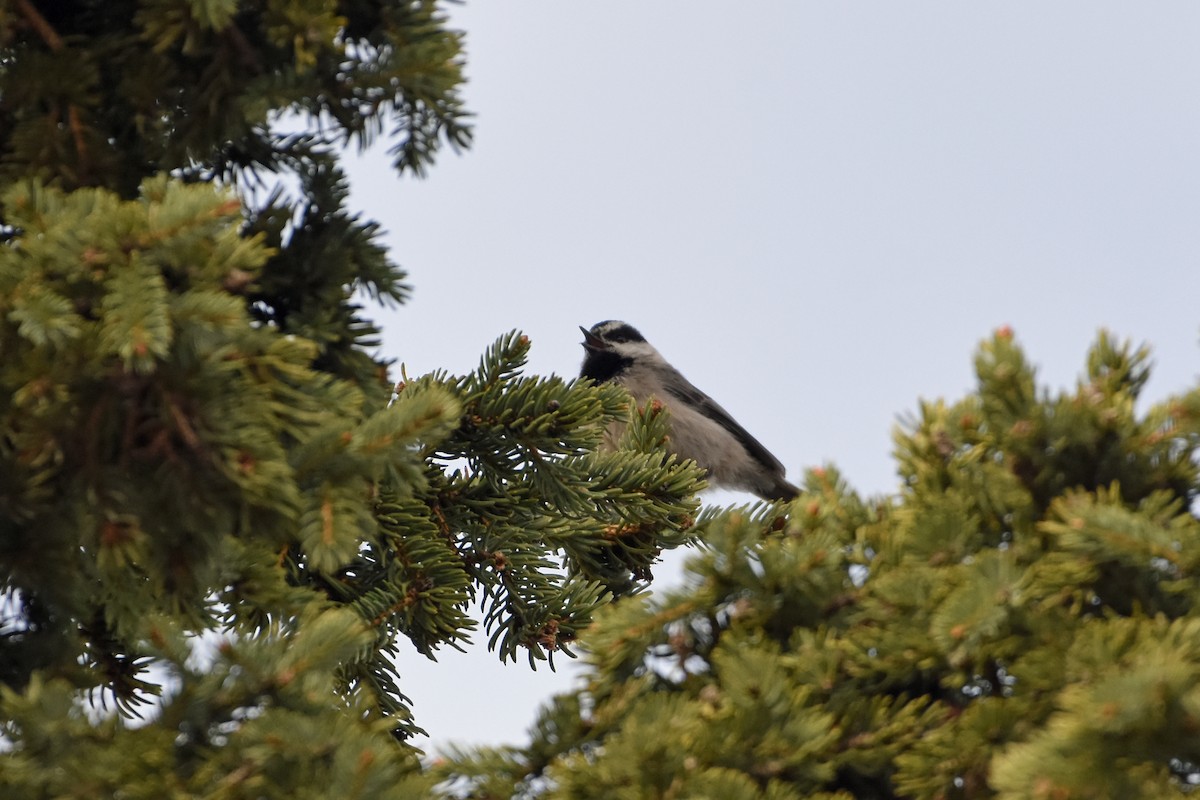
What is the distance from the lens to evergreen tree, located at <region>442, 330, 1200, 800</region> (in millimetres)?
1715

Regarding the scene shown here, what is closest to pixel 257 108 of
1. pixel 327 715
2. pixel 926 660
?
pixel 327 715

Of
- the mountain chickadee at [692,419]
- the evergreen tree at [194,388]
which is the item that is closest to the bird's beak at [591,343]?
the mountain chickadee at [692,419]

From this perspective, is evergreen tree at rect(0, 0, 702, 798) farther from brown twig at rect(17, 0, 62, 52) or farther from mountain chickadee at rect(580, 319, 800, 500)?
mountain chickadee at rect(580, 319, 800, 500)

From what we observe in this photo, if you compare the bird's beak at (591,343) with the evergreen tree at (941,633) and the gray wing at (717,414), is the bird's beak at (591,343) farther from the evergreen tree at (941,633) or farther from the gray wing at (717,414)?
the evergreen tree at (941,633)

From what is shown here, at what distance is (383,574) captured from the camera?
3.72m

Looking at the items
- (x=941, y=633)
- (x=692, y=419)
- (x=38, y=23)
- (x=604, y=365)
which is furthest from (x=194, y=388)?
(x=604, y=365)

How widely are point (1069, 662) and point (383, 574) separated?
2.39m

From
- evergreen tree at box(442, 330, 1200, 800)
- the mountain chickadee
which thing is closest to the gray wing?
the mountain chickadee

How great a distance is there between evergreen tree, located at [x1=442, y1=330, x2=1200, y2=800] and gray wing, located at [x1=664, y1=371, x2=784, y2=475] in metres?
7.27

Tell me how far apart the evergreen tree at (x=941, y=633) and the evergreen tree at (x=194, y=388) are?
1.25 ft

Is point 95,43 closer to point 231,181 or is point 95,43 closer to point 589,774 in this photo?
point 231,181

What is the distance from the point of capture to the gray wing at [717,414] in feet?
30.8

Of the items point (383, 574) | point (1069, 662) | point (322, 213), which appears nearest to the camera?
point (1069, 662)

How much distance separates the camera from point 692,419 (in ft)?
29.6
